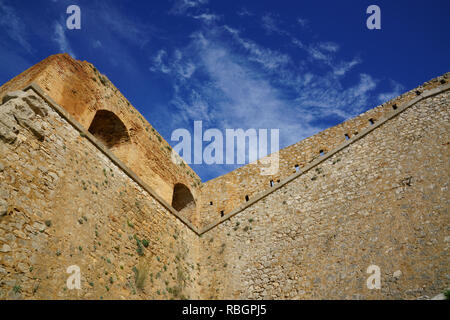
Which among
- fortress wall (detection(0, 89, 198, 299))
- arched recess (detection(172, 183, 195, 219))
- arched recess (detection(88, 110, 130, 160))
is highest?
arched recess (detection(88, 110, 130, 160))

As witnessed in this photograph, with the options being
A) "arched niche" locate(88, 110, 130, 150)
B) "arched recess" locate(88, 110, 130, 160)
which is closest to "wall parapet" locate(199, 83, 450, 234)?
"arched recess" locate(88, 110, 130, 160)

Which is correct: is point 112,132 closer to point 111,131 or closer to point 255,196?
point 111,131

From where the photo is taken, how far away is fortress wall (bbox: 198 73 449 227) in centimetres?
1017

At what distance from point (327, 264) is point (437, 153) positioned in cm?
399

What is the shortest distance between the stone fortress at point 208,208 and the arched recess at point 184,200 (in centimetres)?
19

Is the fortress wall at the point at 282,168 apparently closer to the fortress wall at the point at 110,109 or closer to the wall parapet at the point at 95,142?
the fortress wall at the point at 110,109

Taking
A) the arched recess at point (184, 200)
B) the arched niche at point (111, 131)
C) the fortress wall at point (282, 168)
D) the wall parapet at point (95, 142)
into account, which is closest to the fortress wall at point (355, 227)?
the fortress wall at point (282, 168)

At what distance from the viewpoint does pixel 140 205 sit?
9.07m

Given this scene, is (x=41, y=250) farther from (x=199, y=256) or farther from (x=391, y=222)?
(x=391, y=222)

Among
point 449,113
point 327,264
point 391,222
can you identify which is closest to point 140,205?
point 327,264

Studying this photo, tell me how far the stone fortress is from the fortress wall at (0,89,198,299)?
26 millimetres

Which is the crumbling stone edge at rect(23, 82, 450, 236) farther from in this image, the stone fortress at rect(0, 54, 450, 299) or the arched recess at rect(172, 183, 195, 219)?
the arched recess at rect(172, 183, 195, 219)

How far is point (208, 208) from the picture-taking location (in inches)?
488
